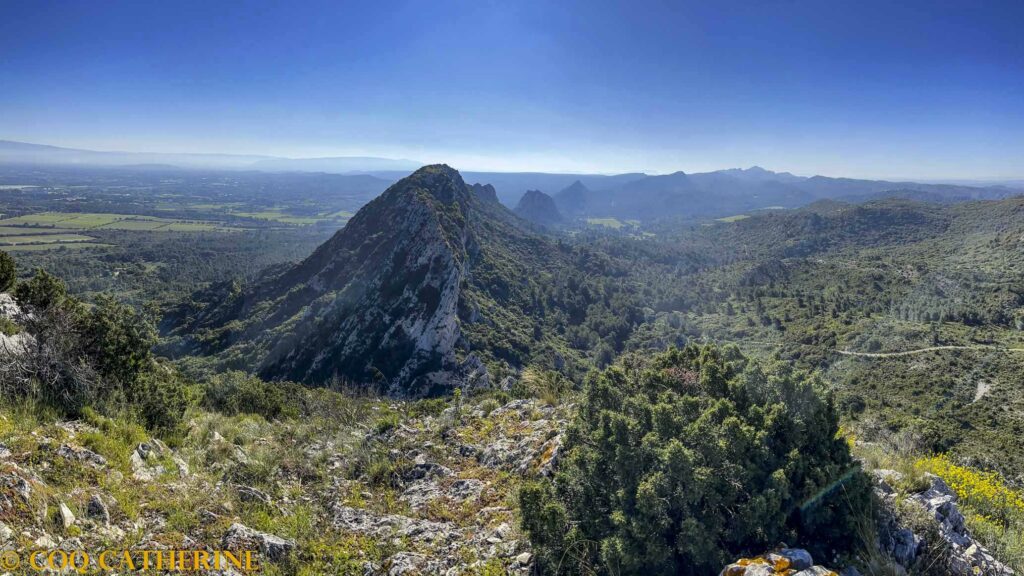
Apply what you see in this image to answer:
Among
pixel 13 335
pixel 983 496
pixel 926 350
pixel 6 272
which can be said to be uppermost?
pixel 6 272

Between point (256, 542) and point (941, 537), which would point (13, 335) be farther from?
point (941, 537)

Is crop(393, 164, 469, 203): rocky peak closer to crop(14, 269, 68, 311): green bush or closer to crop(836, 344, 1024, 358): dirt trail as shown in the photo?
crop(14, 269, 68, 311): green bush

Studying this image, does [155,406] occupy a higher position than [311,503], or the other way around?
[155,406]

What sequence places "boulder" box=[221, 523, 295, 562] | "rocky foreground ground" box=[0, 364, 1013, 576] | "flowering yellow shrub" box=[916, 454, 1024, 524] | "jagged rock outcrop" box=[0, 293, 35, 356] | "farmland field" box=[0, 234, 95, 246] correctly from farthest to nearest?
"farmland field" box=[0, 234, 95, 246]
"jagged rock outcrop" box=[0, 293, 35, 356]
"flowering yellow shrub" box=[916, 454, 1024, 524]
"boulder" box=[221, 523, 295, 562]
"rocky foreground ground" box=[0, 364, 1013, 576]

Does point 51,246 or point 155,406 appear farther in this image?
point 51,246

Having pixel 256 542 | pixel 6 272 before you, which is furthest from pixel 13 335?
pixel 256 542

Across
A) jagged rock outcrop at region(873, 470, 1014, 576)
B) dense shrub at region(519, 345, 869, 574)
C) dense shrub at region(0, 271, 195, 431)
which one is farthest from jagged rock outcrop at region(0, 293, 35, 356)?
jagged rock outcrop at region(873, 470, 1014, 576)

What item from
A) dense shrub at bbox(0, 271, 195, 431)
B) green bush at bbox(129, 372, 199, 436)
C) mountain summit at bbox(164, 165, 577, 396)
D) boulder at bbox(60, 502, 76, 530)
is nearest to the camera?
boulder at bbox(60, 502, 76, 530)
